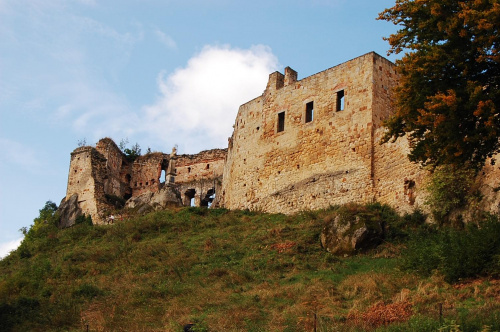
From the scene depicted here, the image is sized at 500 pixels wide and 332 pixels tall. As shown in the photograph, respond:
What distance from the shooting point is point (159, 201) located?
34.5 metres

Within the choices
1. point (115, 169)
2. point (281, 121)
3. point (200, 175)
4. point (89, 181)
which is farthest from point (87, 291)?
point (115, 169)

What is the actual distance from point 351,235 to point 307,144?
7.18 metres

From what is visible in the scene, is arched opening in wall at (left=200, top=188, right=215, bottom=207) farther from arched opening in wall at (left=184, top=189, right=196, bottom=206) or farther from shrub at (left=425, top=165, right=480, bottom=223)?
shrub at (left=425, top=165, right=480, bottom=223)

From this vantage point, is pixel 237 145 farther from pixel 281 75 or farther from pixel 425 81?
pixel 425 81

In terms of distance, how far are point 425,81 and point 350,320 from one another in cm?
584

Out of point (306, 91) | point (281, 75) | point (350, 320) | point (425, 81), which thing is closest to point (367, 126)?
point (306, 91)

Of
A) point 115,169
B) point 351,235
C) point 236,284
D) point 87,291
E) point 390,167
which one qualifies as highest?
point 115,169

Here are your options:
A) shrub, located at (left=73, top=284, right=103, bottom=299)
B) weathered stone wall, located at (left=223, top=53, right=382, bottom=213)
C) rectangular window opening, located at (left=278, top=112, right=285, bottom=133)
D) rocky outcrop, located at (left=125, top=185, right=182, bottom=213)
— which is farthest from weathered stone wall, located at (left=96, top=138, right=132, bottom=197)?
shrub, located at (left=73, top=284, right=103, bottom=299)

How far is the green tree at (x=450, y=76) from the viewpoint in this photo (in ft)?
50.0

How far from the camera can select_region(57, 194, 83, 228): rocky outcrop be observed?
1408 inches

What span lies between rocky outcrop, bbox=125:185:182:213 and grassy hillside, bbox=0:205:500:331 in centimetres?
573

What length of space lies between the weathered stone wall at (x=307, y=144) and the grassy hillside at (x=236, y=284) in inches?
46.9

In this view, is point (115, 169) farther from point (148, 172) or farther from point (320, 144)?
point (320, 144)

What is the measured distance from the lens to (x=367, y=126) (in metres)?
25.3
